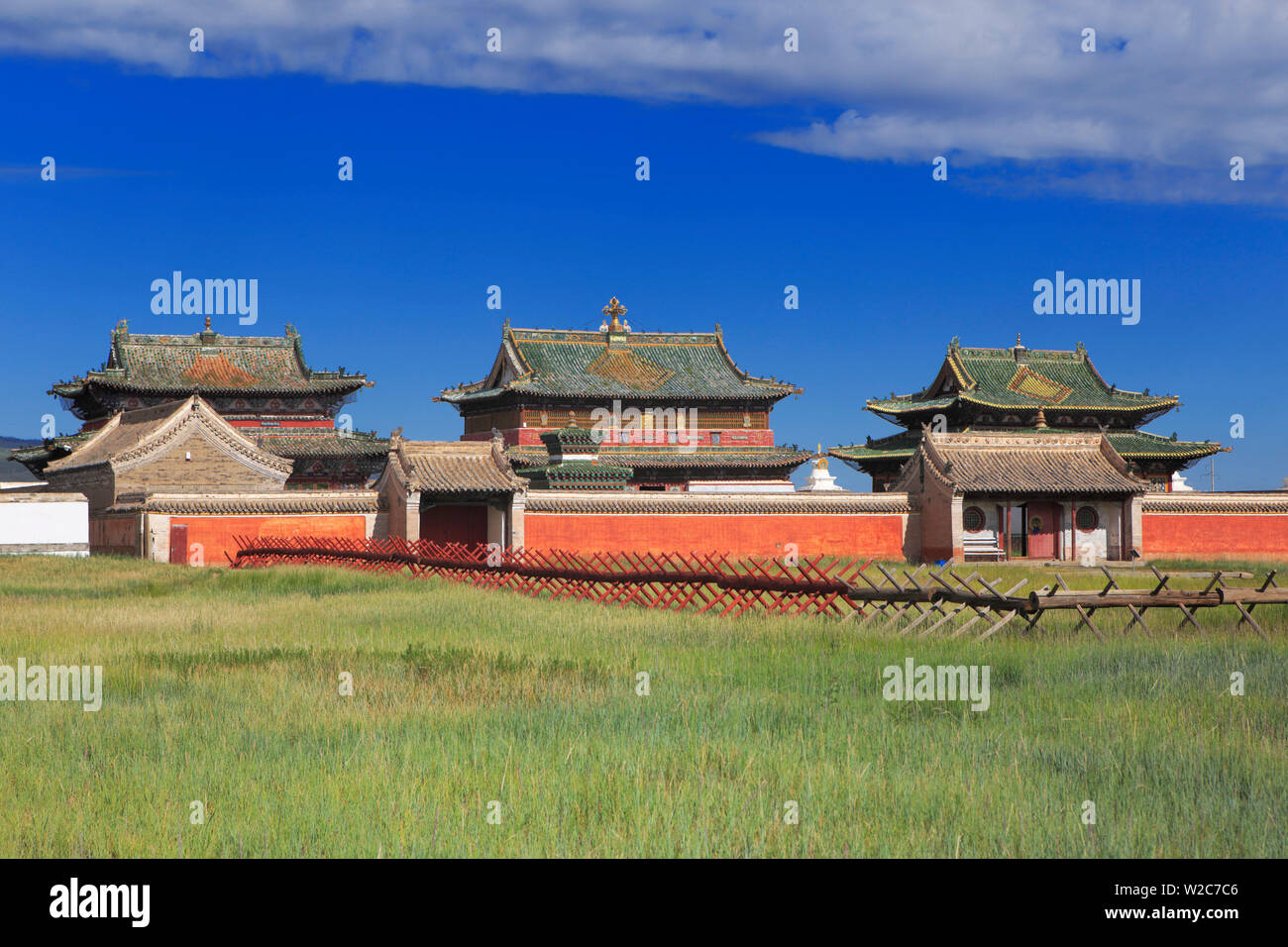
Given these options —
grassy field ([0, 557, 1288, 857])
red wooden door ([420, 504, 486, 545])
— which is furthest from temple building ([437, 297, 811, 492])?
grassy field ([0, 557, 1288, 857])

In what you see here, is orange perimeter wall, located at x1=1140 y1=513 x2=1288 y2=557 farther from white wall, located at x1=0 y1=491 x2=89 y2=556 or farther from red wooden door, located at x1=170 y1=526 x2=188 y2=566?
white wall, located at x1=0 y1=491 x2=89 y2=556

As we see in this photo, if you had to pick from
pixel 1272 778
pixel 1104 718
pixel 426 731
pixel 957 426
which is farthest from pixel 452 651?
pixel 957 426

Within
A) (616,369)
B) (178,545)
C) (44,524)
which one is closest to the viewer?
(178,545)

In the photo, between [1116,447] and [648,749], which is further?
[1116,447]

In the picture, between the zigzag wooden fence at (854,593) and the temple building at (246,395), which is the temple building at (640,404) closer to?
the temple building at (246,395)

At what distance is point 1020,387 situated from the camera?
150ft

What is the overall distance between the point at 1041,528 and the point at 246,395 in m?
29.0

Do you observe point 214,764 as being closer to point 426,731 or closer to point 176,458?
point 426,731

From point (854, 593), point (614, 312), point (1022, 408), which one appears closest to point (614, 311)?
point (614, 312)

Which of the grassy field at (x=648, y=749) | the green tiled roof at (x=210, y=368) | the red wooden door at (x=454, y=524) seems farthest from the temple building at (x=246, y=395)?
the grassy field at (x=648, y=749)

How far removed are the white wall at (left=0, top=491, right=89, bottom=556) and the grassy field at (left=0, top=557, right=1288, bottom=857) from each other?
24.0m

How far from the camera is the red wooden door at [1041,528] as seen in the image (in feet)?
116

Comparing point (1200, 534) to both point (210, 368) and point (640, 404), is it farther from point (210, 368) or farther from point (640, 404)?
point (210, 368)
